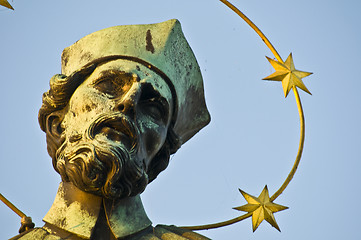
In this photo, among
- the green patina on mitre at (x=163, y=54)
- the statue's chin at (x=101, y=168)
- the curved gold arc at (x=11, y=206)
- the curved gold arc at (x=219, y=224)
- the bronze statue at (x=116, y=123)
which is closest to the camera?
the statue's chin at (x=101, y=168)

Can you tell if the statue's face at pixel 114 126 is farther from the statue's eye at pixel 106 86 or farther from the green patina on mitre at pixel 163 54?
the green patina on mitre at pixel 163 54

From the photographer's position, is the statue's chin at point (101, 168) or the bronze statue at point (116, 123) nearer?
the statue's chin at point (101, 168)

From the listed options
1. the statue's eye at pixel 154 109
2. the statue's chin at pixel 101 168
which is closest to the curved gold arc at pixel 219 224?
the statue's eye at pixel 154 109

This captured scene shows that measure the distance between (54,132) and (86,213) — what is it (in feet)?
1.83

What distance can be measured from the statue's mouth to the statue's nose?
0.25ft

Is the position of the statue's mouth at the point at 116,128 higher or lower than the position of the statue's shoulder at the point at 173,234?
higher

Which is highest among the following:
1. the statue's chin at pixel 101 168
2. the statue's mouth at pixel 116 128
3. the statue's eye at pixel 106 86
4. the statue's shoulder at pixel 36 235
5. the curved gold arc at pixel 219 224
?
the statue's eye at pixel 106 86

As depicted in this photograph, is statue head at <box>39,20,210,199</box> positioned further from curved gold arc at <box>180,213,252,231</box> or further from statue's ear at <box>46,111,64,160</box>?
curved gold arc at <box>180,213,252,231</box>

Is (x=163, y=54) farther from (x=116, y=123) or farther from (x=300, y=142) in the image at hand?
(x=300, y=142)

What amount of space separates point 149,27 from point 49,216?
4.87 ft

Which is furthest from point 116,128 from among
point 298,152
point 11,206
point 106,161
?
point 298,152

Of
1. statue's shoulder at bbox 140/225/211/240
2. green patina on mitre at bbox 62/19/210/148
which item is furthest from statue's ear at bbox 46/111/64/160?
statue's shoulder at bbox 140/225/211/240

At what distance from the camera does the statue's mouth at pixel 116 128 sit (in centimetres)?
677

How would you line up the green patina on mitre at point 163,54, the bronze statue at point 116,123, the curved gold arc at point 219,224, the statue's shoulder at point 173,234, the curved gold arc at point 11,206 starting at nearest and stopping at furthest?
the bronze statue at point 116,123, the statue's shoulder at point 173,234, the green patina on mitre at point 163,54, the curved gold arc at point 11,206, the curved gold arc at point 219,224
